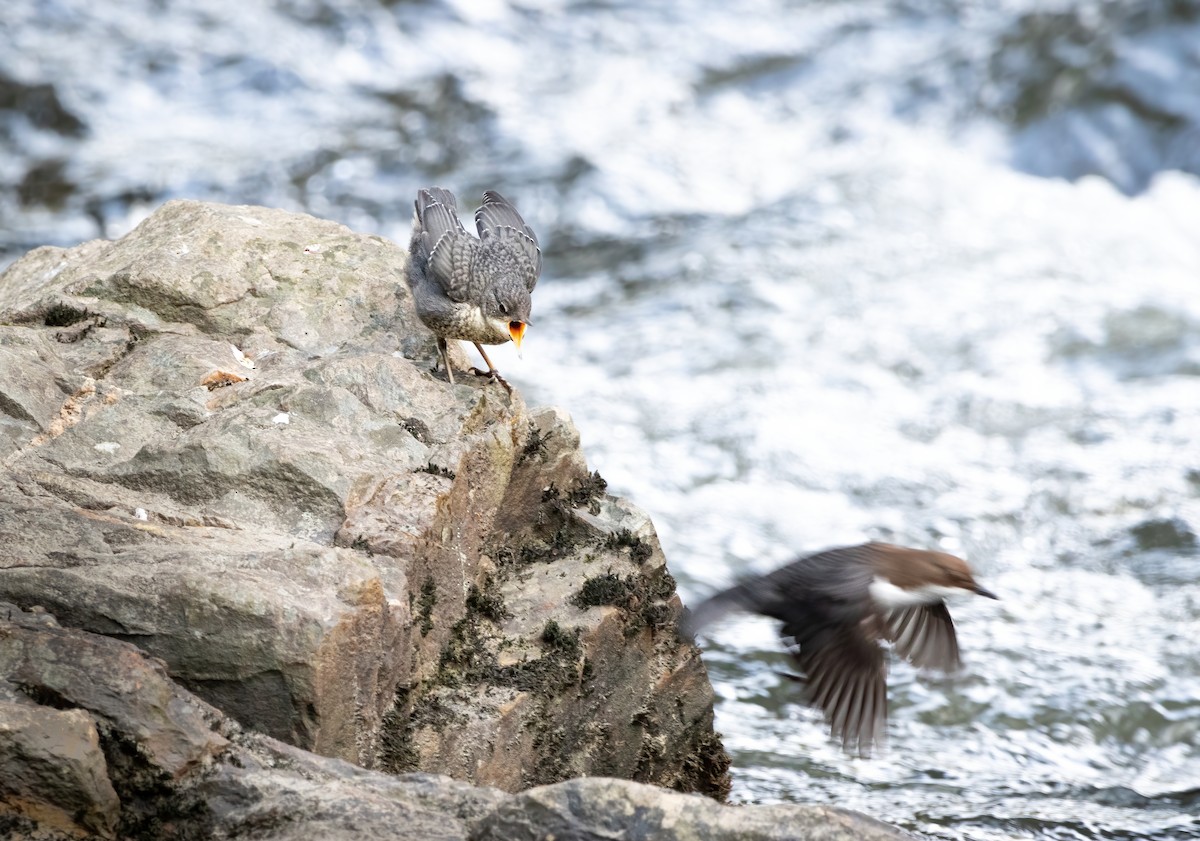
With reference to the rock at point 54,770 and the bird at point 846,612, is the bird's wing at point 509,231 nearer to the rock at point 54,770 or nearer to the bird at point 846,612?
the bird at point 846,612

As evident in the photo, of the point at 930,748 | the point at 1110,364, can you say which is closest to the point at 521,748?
the point at 930,748

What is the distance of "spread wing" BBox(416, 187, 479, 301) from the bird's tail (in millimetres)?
1210

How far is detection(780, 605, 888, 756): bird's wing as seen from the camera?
4152 millimetres

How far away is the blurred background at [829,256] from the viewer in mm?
6207

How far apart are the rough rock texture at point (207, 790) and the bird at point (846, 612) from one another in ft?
4.32

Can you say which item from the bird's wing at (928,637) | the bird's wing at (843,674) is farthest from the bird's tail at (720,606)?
the bird's wing at (928,637)

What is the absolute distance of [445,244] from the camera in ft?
15.2

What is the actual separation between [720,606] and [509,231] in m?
1.62


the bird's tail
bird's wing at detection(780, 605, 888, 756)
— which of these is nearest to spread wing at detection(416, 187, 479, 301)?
the bird's tail

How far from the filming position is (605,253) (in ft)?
33.8

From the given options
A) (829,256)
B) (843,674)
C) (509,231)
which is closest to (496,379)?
(509,231)

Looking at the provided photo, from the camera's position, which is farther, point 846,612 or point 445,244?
point 445,244

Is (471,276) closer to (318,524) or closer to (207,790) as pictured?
(318,524)

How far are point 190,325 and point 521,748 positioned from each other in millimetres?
1739
